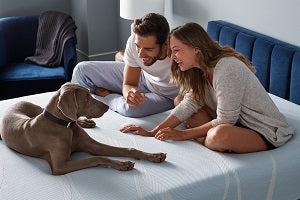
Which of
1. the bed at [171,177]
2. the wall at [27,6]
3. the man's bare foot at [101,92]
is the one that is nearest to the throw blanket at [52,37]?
the wall at [27,6]

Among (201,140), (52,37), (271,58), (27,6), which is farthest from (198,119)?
(27,6)

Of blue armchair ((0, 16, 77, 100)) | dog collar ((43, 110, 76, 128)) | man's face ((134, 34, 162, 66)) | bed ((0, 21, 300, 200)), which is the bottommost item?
blue armchair ((0, 16, 77, 100))

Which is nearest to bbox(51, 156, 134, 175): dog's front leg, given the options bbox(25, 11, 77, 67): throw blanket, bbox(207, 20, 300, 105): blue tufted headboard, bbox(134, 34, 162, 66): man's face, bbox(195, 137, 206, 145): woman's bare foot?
bbox(195, 137, 206, 145): woman's bare foot

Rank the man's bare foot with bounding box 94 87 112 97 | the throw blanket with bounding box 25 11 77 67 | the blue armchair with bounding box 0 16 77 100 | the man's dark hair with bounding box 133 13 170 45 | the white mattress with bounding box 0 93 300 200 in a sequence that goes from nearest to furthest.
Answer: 1. the white mattress with bounding box 0 93 300 200
2. the man's dark hair with bounding box 133 13 170 45
3. the man's bare foot with bounding box 94 87 112 97
4. the blue armchair with bounding box 0 16 77 100
5. the throw blanket with bounding box 25 11 77 67

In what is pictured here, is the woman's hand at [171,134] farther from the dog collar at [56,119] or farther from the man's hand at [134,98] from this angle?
the dog collar at [56,119]

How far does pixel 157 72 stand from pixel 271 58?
696 millimetres

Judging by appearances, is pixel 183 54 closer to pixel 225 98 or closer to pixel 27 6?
pixel 225 98

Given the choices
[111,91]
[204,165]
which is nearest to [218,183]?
[204,165]

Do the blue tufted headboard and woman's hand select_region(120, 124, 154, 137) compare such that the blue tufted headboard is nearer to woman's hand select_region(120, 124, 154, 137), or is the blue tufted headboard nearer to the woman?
the woman

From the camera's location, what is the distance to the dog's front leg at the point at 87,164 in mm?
2377

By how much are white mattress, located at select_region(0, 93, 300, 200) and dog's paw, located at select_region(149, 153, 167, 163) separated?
0.02 metres

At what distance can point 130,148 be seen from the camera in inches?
100

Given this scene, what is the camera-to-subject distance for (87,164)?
2408 millimetres

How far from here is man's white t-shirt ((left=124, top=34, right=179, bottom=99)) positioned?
3.20 metres
